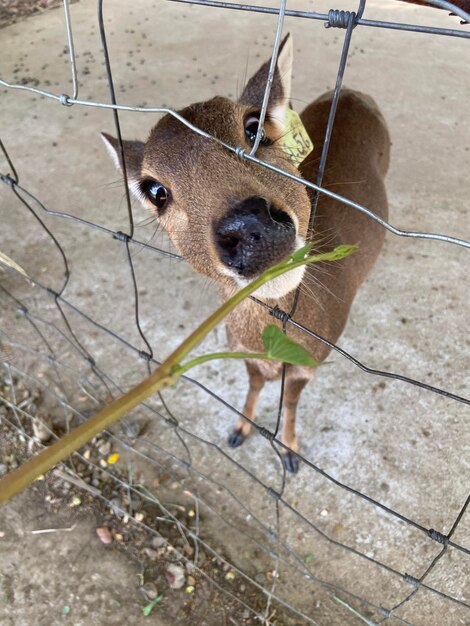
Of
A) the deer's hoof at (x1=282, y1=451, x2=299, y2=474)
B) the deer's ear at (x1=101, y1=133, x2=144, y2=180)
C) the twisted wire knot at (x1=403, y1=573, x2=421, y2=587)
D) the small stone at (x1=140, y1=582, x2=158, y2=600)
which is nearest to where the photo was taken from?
the twisted wire knot at (x1=403, y1=573, x2=421, y2=587)

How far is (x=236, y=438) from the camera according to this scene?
2.64m

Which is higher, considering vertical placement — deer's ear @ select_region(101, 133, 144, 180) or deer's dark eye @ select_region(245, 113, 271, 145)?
deer's dark eye @ select_region(245, 113, 271, 145)

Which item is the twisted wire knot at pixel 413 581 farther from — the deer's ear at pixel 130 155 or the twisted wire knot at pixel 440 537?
the deer's ear at pixel 130 155

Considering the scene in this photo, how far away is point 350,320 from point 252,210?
77.3 inches

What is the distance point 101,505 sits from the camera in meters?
2.40

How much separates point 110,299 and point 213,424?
1.06 metres

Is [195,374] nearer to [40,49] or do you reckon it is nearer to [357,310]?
[357,310]

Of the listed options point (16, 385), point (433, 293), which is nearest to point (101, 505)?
point (16, 385)

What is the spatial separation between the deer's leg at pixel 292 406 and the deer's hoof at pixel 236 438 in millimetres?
209

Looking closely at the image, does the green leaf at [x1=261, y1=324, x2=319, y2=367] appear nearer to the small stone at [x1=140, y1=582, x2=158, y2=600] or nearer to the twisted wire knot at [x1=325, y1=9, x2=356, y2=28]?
the twisted wire knot at [x1=325, y1=9, x2=356, y2=28]

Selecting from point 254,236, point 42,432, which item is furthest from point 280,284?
point 42,432

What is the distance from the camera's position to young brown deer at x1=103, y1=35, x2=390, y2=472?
4.19ft

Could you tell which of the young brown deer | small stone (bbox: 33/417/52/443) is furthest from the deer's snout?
small stone (bbox: 33/417/52/443)

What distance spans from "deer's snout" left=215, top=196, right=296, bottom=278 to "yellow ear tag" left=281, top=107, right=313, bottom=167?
0.51m
